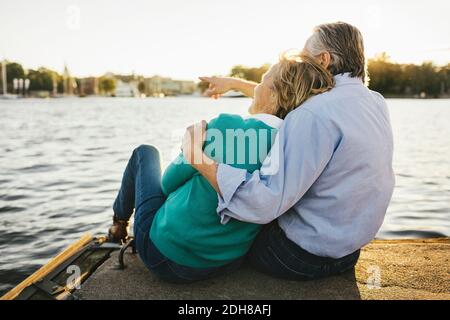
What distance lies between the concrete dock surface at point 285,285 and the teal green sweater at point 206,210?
0.69ft

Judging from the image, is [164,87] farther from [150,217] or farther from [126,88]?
[150,217]

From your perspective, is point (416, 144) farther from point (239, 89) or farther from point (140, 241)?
point (140, 241)

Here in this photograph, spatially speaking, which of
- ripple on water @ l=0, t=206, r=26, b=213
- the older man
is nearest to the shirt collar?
the older man

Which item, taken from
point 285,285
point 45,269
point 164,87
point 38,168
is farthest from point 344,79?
point 164,87

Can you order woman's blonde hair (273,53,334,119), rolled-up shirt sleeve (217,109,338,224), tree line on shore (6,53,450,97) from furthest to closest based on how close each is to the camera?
1. tree line on shore (6,53,450,97)
2. woman's blonde hair (273,53,334,119)
3. rolled-up shirt sleeve (217,109,338,224)

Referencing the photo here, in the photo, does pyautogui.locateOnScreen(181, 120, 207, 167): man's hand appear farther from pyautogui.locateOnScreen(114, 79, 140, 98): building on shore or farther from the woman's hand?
pyautogui.locateOnScreen(114, 79, 140, 98): building on shore

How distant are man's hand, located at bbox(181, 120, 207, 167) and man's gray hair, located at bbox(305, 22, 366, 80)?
2.29 feet

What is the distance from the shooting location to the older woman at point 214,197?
2.25m

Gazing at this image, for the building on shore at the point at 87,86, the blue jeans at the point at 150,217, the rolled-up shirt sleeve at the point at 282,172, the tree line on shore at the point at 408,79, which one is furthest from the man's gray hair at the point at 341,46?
the building on shore at the point at 87,86

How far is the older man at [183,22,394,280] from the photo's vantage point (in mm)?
2180

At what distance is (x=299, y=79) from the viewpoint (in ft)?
7.54

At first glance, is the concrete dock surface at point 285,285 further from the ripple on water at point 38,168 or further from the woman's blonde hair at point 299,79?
the ripple on water at point 38,168

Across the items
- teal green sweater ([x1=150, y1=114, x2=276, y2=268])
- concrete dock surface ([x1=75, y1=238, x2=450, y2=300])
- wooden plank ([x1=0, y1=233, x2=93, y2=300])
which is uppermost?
teal green sweater ([x1=150, y1=114, x2=276, y2=268])

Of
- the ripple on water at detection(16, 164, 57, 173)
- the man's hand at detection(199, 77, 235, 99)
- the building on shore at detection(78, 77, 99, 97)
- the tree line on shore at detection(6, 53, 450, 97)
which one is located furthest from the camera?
the building on shore at detection(78, 77, 99, 97)
